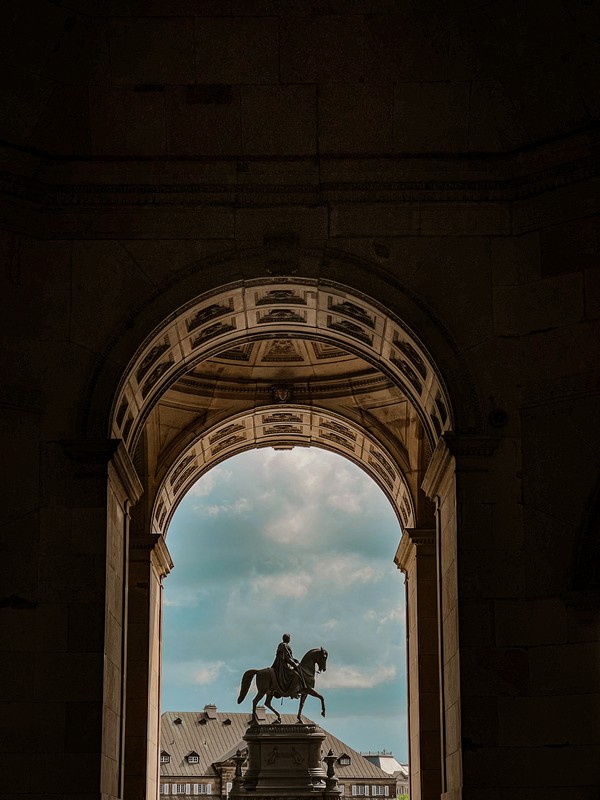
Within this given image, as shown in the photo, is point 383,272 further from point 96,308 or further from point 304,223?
point 96,308

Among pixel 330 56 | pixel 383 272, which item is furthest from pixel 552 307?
pixel 330 56

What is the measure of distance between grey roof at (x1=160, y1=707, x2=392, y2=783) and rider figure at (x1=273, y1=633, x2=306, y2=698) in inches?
1524

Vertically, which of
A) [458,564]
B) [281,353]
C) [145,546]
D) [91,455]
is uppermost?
[281,353]

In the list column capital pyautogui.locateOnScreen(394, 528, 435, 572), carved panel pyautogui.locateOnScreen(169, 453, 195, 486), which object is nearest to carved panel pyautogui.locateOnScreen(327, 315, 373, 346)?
column capital pyautogui.locateOnScreen(394, 528, 435, 572)

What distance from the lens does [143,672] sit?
29.2m

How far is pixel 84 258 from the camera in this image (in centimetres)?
2067

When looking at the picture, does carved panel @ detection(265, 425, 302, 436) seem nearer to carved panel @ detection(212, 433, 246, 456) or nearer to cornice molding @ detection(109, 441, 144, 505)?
carved panel @ detection(212, 433, 246, 456)

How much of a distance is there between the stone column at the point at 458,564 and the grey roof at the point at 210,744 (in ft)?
165

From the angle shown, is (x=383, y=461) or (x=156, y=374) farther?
(x=383, y=461)

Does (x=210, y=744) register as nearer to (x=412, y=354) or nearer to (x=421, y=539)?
(x=421, y=539)

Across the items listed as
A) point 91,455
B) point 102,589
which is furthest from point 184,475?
point 102,589

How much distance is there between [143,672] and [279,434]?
24.7 ft

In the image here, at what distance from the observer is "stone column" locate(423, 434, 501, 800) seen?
62.5ft

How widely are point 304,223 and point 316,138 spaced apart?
4.63ft
